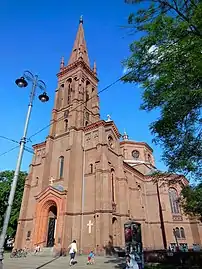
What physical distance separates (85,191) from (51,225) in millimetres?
5428

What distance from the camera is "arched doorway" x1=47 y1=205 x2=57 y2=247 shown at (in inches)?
887

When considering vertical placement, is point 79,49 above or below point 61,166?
above

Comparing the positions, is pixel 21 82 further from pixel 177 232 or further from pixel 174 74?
pixel 177 232

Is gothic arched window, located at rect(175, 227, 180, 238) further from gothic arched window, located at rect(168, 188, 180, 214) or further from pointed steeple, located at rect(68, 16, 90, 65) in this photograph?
pointed steeple, located at rect(68, 16, 90, 65)

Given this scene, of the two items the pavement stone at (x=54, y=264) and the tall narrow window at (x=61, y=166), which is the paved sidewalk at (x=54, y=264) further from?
the tall narrow window at (x=61, y=166)

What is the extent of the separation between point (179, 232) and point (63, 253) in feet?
68.4

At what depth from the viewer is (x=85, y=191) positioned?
23844mm

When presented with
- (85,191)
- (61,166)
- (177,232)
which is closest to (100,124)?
(61,166)

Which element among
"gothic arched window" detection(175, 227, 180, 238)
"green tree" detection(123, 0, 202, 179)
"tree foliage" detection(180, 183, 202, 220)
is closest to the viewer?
"green tree" detection(123, 0, 202, 179)

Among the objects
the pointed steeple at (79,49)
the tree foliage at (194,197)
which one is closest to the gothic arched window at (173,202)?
the tree foliage at (194,197)

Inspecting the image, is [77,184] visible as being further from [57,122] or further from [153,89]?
[153,89]

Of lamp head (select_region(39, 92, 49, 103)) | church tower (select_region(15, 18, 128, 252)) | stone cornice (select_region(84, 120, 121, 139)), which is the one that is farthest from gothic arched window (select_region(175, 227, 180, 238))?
lamp head (select_region(39, 92, 49, 103))

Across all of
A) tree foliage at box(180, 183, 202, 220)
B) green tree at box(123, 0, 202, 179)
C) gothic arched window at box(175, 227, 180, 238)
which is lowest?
gothic arched window at box(175, 227, 180, 238)

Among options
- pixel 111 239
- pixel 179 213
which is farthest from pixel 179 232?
pixel 111 239
